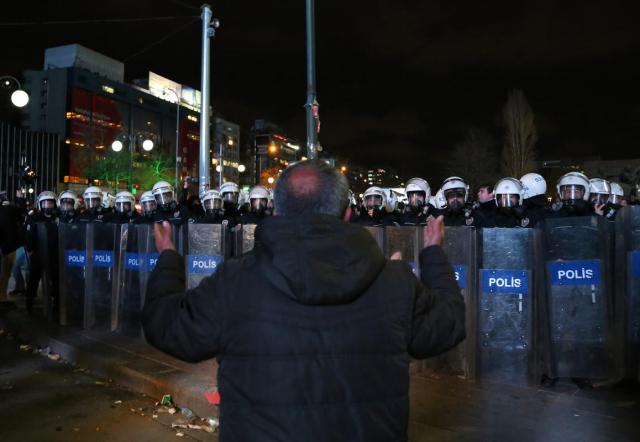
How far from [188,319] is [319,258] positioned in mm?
537

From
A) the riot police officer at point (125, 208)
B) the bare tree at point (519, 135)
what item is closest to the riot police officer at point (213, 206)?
the riot police officer at point (125, 208)

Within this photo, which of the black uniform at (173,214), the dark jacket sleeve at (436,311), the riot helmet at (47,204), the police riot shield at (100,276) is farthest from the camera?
the riot helmet at (47,204)

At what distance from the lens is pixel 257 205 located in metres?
10.4

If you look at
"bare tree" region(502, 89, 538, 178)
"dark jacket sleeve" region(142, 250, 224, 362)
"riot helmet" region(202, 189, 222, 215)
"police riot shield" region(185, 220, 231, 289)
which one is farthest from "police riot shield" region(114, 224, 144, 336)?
"bare tree" region(502, 89, 538, 178)

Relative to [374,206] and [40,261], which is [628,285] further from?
[40,261]

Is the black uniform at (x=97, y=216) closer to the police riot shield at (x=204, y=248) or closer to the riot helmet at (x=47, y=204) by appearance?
the riot helmet at (x=47, y=204)

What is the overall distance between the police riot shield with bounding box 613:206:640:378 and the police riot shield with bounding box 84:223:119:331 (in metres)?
6.71

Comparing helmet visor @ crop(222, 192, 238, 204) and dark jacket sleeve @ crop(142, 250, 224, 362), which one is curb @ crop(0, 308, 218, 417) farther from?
helmet visor @ crop(222, 192, 238, 204)

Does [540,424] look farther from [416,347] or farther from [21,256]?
[21,256]

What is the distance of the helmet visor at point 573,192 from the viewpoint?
22.9ft

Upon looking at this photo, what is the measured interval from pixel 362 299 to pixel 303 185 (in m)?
0.48

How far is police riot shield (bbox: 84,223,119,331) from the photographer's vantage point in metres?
8.62

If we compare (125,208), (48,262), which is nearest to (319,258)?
(48,262)

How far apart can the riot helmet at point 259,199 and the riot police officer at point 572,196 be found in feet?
16.9
